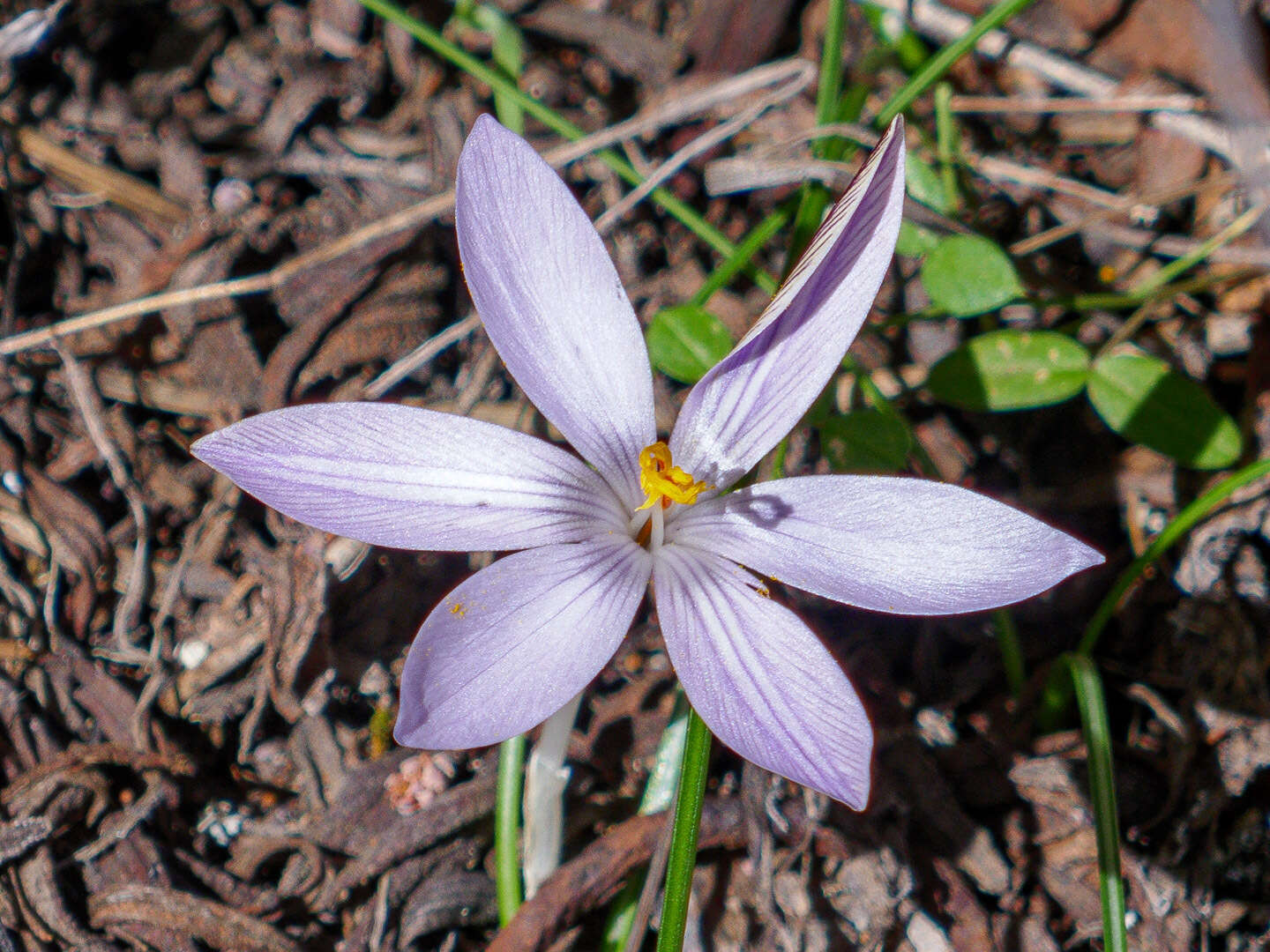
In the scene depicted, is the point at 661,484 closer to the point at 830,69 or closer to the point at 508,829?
the point at 508,829

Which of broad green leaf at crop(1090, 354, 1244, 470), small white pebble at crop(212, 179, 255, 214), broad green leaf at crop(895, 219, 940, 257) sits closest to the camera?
broad green leaf at crop(1090, 354, 1244, 470)

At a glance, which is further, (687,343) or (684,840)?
(687,343)

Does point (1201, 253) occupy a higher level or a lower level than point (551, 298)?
lower

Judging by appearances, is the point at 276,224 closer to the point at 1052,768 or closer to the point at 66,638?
the point at 66,638

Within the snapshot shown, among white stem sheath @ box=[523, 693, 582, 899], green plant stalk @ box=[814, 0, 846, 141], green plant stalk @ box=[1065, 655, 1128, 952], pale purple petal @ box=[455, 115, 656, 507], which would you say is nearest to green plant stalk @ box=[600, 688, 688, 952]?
white stem sheath @ box=[523, 693, 582, 899]

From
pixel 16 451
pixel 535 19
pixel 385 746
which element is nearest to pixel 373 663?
pixel 385 746

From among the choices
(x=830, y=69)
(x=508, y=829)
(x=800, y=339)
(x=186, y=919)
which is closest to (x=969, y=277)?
(x=830, y=69)

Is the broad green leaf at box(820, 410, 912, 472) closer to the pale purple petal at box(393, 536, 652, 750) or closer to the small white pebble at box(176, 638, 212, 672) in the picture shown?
the pale purple petal at box(393, 536, 652, 750)

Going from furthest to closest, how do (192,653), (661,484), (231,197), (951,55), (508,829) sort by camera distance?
1. (231,197)
2. (192,653)
3. (951,55)
4. (508,829)
5. (661,484)
